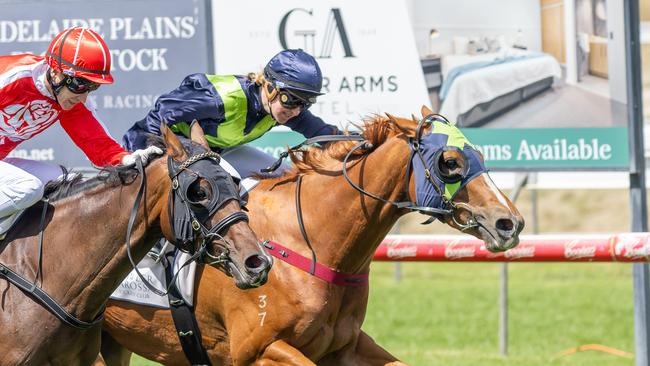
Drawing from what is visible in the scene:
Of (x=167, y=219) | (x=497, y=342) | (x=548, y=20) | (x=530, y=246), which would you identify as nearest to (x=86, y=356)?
(x=167, y=219)

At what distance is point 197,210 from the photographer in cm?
440

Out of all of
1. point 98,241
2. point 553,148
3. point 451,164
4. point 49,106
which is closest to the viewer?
point 98,241

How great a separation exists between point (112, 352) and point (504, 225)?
7.87 feet

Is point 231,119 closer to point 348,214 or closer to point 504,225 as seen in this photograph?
point 348,214

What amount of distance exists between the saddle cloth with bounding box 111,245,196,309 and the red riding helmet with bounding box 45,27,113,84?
1.26 m

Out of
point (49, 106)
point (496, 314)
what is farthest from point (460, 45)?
point (496, 314)

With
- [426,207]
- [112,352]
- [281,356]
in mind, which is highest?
[426,207]

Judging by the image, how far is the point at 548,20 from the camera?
753 cm

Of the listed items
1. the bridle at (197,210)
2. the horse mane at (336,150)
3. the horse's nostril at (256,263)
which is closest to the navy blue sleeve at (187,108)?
the horse mane at (336,150)

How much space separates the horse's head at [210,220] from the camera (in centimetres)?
429

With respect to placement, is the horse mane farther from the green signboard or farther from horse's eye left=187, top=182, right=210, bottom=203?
the green signboard

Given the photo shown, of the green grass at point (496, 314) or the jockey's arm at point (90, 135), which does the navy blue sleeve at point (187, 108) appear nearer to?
the jockey's arm at point (90, 135)

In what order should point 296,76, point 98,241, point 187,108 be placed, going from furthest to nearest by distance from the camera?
point 187,108 < point 296,76 < point 98,241

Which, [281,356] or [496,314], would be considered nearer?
[281,356]
